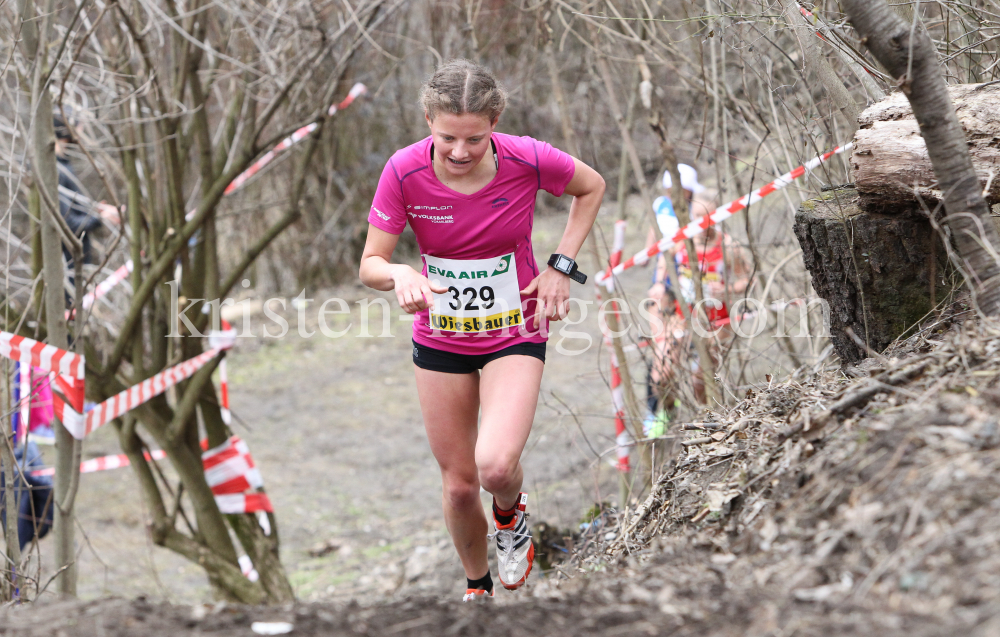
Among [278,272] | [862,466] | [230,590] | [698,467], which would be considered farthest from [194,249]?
[278,272]

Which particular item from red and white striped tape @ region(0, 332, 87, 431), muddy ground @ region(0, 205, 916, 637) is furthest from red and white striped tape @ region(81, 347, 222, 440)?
muddy ground @ region(0, 205, 916, 637)

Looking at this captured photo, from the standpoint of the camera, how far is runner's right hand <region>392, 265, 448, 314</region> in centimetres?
263

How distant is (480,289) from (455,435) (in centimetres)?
55

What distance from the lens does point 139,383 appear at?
15.5ft

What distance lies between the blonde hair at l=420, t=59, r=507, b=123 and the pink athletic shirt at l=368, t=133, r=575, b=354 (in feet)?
0.73

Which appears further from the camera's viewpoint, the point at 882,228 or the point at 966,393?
the point at 882,228

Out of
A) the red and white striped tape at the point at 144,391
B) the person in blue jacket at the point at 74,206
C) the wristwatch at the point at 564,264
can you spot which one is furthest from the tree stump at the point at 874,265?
the person in blue jacket at the point at 74,206

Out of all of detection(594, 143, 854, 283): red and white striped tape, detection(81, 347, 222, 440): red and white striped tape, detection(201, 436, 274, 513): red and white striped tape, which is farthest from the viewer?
detection(201, 436, 274, 513): red and white striped tape

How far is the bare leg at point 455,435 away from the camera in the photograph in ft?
10.0

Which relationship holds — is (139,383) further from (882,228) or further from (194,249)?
(882,228)

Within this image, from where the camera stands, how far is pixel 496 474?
281 centimetres

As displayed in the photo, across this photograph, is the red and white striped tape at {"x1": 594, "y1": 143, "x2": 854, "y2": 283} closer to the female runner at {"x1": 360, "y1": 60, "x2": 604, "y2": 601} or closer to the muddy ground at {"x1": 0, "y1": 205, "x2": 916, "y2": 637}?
the muddy ground at {"x1": 0, "y1": 205, "x2": 916, "y2": 637}

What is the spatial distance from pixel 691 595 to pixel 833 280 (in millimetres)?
1556

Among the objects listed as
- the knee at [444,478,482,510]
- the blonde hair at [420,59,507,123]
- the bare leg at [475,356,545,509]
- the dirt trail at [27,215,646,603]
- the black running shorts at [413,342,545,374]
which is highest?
the blonde hair at [420,59,507,123]
